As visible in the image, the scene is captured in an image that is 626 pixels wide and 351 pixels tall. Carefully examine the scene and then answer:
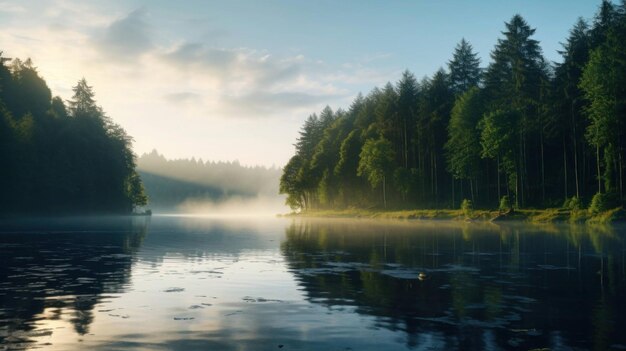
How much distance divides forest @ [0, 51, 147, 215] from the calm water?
8057 cm

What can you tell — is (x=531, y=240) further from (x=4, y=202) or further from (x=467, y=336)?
(x=4, y=202)

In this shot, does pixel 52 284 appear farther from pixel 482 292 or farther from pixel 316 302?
pixel 482 292

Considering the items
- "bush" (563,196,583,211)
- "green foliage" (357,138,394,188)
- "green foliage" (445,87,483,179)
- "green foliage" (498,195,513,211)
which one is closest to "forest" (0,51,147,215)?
"green foliage" (357,138,394,188)

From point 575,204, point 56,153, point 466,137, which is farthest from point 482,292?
point 56,153

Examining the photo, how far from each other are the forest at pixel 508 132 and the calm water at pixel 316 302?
4916cm

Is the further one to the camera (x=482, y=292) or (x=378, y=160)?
(x=378, y=160)

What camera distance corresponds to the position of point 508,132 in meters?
83.3

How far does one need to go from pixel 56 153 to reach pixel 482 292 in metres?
122

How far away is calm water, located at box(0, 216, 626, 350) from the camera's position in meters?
11.9

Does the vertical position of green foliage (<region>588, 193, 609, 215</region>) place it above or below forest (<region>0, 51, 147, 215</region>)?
below

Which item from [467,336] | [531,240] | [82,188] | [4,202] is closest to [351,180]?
[82,188]

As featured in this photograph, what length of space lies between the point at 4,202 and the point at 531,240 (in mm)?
93779

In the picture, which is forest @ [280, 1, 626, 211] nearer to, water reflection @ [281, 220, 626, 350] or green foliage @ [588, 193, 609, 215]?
green foliage @ [588, 193, 609, 215]

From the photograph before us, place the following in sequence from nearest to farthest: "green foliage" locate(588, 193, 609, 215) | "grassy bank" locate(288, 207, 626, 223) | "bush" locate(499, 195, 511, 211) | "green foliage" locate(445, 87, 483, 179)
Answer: "grassy bank" locate(288, 207, 626, 223) → "green foliage" locate(588, 193, 609, 215) → "bush" locate(499, 195, 511, 211) → "green foliage" locate(445, 87, 483, 179)
